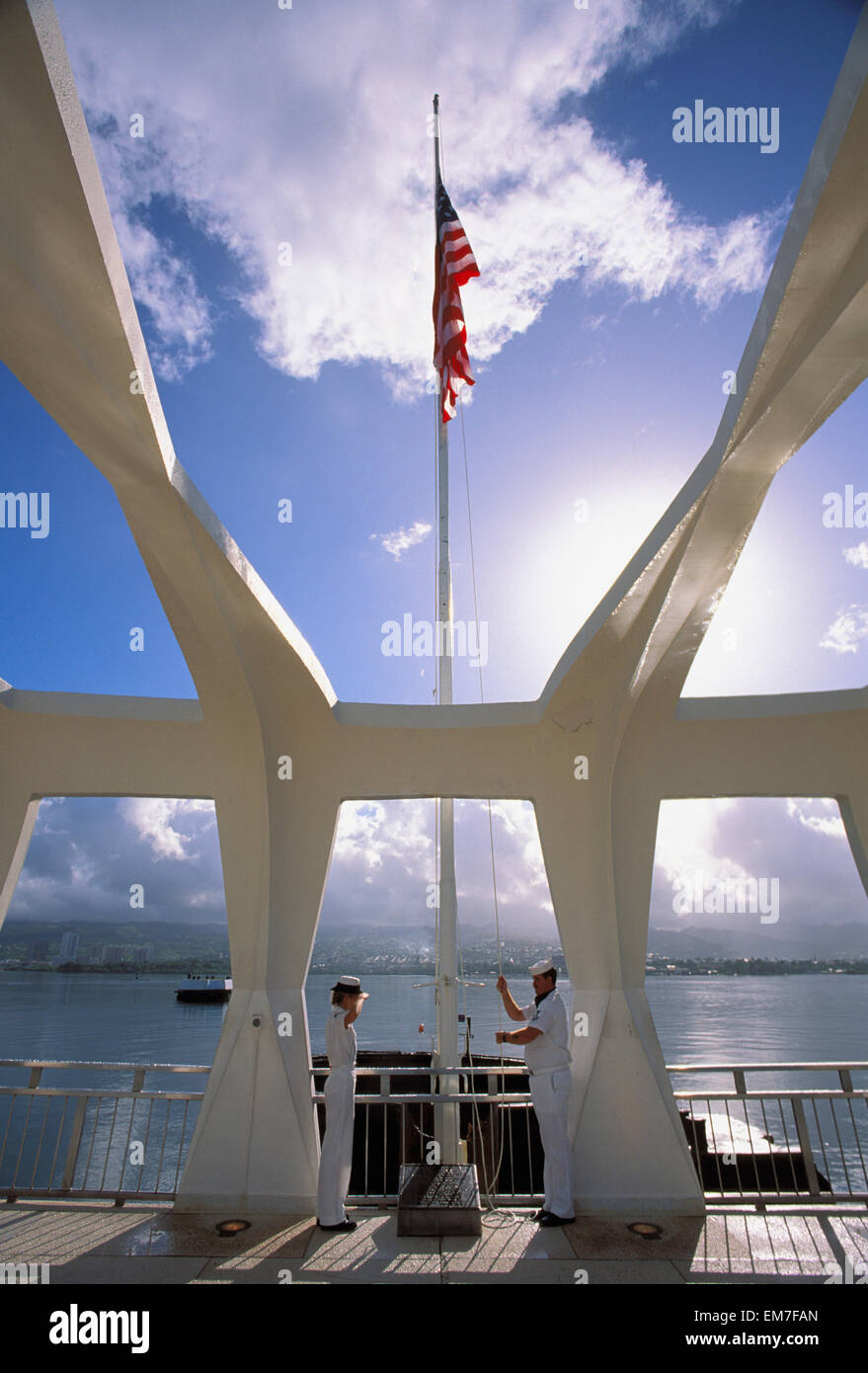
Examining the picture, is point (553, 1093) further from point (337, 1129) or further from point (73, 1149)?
point (73, 1149)

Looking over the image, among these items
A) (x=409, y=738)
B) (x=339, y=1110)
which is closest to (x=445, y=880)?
(x=409, y=738)

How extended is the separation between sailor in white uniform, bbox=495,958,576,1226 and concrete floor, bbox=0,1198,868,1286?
0.62 ft

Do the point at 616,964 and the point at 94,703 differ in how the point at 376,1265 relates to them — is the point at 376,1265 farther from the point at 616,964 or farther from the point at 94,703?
the point at 94,703

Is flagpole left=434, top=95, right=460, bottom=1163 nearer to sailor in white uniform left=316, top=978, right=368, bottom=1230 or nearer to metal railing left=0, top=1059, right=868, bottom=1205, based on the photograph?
metal railing left=0, top=1059, right=868, bottom=1205

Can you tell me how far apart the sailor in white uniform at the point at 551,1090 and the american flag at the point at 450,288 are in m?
6.88

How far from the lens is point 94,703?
721 centimetres

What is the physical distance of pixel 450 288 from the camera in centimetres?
866

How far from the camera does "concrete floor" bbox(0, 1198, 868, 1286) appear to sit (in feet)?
14.8

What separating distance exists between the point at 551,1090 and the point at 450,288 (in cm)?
829

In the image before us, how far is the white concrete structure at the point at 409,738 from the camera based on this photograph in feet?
12.8

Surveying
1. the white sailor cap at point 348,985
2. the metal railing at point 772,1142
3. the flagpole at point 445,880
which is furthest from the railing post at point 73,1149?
the metal railing at point 772,1142

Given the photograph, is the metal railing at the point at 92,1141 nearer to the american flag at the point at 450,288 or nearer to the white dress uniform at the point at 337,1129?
the white dress uniform at the point at 337,1129
